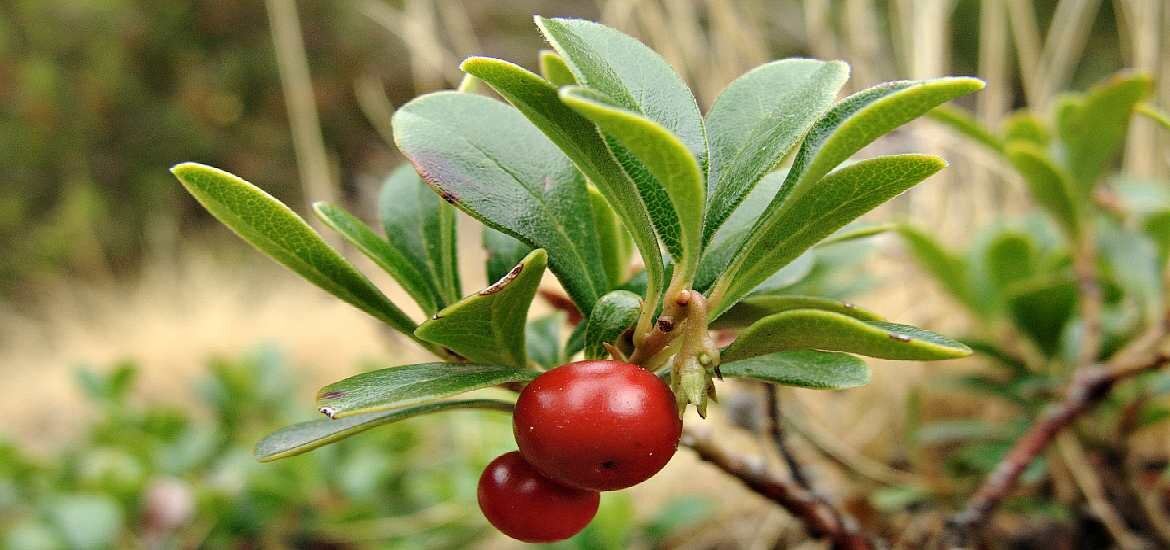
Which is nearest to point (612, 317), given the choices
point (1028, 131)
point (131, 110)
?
point (1028, 131)

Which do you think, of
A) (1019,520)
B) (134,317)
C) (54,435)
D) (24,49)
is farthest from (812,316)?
(24,49)

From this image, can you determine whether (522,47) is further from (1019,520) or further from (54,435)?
(1019,520)

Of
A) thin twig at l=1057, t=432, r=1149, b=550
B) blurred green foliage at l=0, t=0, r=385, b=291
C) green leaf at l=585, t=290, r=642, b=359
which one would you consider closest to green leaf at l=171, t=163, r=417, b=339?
green leaf at l=585, t=290, r=642, b=359

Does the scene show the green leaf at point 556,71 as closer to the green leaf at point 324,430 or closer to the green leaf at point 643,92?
the green leaf at point 643,92

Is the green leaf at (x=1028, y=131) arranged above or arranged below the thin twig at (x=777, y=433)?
above

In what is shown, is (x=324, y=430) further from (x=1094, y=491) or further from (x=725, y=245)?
(x=1094, y=491)

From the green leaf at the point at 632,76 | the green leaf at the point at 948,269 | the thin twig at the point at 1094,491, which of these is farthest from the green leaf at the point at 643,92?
the thin twig at the point at 1094,491

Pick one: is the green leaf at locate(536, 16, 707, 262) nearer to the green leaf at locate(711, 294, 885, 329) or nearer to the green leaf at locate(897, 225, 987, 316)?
the green leaf at locate(711, 294, 885, 329)
